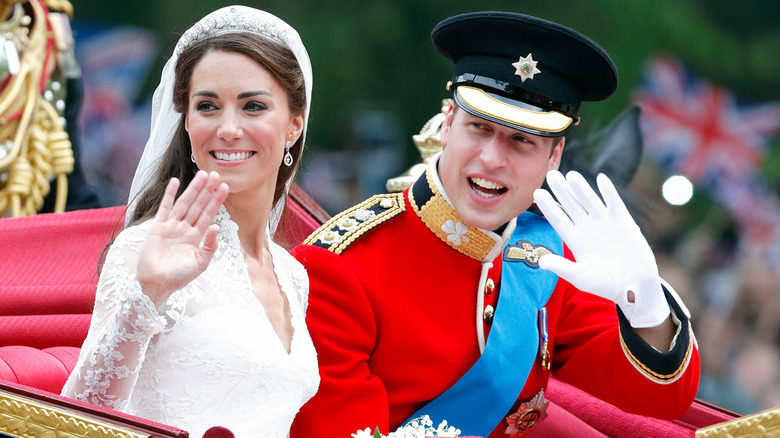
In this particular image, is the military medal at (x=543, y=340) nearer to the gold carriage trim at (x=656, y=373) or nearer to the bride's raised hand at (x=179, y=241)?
the gold carriage trim at (x=656, y=373)

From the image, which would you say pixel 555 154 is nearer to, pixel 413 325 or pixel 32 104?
pixel 413 325

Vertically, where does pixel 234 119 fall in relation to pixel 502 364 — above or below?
above

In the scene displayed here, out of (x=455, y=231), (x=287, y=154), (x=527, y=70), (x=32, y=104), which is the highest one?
(x=32, y=104)

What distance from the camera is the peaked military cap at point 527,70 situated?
2.11 metres

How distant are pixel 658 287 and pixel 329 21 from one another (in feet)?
13.7

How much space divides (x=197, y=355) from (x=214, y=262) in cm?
19

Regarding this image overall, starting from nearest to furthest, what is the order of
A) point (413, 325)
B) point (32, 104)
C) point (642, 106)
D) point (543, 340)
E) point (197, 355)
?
point (197, 355), point (413, 325), point (543, 340), point (32, 104), point (642, 106)

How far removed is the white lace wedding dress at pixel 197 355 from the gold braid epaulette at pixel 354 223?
26 centimetres

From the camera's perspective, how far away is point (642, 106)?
5.18 metres

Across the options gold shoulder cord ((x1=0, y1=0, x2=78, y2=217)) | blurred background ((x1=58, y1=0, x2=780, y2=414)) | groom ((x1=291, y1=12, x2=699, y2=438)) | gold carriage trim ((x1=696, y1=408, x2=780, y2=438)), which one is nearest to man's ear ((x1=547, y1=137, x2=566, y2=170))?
groom ((x1=291, y1=12, x2=699, y2=438))

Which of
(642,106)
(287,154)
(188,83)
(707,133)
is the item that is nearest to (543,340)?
(287,154)

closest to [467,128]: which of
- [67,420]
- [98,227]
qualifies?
[67,420]

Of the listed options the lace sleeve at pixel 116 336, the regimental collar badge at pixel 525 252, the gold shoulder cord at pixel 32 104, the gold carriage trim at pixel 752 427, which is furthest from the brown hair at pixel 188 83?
the gold shoulder cord at pixel 32 104

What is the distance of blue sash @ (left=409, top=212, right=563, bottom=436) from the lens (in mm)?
2160
